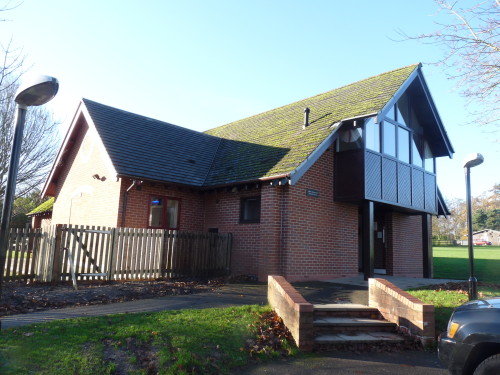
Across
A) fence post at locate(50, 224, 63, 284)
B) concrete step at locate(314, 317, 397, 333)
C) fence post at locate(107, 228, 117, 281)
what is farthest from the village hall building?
concrete step at locate(314, 317, 397, 333)

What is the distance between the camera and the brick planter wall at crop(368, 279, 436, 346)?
A: 6.16 meters

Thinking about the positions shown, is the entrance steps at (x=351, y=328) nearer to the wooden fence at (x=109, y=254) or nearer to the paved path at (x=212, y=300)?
the paved path at (x=212, y=300)

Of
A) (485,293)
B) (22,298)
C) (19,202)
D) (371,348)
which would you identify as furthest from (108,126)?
(19,202)

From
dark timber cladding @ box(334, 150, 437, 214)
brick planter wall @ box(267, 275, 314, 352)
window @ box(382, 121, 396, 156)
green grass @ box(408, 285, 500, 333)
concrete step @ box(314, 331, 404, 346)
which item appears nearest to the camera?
brick planter wall @ box(267, 275, 314, 352)

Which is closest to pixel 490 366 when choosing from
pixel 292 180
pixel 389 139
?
pixel 292 180

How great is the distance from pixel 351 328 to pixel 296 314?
4.29 feet

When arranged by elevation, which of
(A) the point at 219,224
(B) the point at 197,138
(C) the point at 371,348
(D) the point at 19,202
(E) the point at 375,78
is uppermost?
(E) the point at 375,78

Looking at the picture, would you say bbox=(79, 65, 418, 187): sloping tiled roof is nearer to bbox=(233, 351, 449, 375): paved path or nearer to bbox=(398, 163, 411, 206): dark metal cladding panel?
bbox=(398, 163, 411, 206): dark metal cladding panel

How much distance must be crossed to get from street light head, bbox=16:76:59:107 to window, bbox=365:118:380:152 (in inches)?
415

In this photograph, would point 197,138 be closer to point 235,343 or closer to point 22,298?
point 22,298

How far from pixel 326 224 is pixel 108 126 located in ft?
28.5

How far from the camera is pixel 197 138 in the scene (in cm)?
1806

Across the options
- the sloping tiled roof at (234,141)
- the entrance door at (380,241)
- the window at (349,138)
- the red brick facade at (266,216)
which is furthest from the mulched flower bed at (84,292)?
the entrance door at (380,241)

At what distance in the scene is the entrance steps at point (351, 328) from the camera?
6.11m
